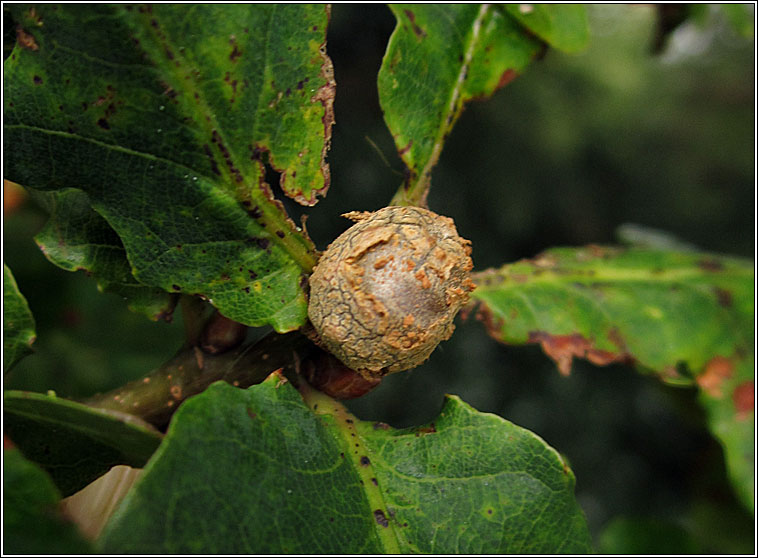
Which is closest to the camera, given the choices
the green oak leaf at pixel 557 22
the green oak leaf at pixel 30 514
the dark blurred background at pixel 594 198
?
the green oak leaf at pixel 30 514

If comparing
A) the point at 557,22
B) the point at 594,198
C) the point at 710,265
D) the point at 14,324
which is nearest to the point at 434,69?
the point at 557,22

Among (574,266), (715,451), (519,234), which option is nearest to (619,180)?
(519,234)

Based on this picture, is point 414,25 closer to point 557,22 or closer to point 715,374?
point 557,22

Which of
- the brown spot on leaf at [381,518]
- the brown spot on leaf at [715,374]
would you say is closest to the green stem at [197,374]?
the brown spot on leaf at [381,518]

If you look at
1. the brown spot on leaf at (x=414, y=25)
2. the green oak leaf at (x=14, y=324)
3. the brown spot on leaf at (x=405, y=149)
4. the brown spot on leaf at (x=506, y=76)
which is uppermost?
the brown spot on leaf at (x=414, y=25)

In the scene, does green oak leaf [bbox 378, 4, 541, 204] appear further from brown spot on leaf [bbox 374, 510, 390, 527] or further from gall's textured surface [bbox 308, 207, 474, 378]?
brown spot on leaf [bbox 374, 510, 390, 527]

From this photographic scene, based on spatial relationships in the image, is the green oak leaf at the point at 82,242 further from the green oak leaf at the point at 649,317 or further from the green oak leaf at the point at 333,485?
the green oak leaf at the point at 649,317
